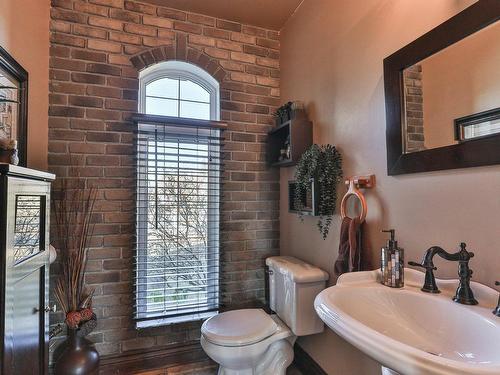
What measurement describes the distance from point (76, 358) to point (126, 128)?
144 cm

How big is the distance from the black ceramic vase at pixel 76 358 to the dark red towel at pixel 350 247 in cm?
150

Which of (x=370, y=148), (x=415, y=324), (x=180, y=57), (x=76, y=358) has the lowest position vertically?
(x=76, y=358)

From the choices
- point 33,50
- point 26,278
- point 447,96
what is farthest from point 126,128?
point 447,96

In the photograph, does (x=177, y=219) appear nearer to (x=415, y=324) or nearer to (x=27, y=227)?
(x=27, y=227)

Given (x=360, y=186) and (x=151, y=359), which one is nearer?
(x=360, y=186)

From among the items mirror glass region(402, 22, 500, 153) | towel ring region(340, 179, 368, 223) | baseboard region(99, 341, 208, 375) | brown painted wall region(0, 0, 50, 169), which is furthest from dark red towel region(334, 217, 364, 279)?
brown painted wall region(0, 0, 50, 169)

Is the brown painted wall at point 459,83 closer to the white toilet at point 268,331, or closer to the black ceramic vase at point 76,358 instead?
the white toilet at point 268,331

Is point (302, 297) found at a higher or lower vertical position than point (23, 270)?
lower

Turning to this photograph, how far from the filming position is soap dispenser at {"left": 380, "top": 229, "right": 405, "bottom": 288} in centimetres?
116

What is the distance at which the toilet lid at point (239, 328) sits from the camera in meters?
1.57

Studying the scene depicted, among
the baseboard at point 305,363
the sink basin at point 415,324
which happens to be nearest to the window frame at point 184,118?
the baseboard at point 305,363

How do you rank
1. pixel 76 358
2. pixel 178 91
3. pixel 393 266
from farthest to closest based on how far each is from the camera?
pixel 178 91, pixel 76 358, pixel 393 266

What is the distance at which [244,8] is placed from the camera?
2172 millimetres

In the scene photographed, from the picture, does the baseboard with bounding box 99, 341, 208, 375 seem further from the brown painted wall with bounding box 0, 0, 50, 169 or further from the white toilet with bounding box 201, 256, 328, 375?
the brown painted wall with bounding box 0, 0, 50, 169
